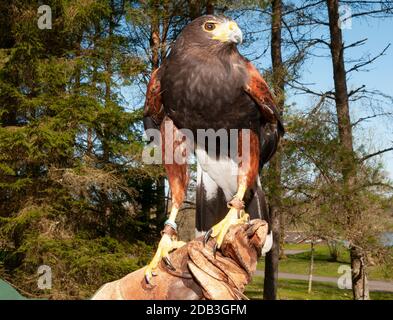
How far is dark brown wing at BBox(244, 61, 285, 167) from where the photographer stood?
107 inches

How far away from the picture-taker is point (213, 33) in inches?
105

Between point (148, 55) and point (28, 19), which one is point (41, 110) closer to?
point (28, 19)

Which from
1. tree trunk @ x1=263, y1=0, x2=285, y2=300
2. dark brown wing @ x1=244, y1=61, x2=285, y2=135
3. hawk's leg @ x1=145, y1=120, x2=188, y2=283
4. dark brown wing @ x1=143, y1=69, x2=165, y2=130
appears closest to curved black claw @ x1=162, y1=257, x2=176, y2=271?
hawk's leg @ x1=145, y1=120, x2=188, y2=283

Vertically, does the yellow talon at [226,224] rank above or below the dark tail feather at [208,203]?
below

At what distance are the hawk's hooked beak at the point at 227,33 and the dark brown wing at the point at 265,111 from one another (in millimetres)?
186

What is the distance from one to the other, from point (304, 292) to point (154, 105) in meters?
11.4

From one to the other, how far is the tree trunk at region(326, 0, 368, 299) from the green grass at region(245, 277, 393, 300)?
331 centimetres

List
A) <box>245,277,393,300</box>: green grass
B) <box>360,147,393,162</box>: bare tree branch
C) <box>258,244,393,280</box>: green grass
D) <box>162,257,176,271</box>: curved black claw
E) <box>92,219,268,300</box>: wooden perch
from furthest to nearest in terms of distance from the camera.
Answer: <box>258,244,393,280</box>: green grass → <box>245,277,393,300</box>: green grass → <box>360,147,393,162</box>: bare tree branch → <box>162,257,176,271</box>: curved black claw → <box>92,219,268,300</box>: wooden perch

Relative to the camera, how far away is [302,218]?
7633 millimetres

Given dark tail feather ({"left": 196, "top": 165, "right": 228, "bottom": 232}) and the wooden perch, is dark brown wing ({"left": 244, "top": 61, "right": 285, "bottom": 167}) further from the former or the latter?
the wooden perch

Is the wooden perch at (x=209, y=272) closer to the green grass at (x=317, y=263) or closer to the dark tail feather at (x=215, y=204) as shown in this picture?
the dark tail feather at (x=215, y=204)

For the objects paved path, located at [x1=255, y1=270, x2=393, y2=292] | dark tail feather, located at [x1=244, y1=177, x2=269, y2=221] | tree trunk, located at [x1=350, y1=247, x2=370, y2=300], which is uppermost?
dark tail feather, located at [x1=244, y1=177, x2=269, y2=221]

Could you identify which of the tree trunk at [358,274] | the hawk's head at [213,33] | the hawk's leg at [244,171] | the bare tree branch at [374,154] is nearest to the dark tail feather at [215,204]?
the hawk's leg at [244,171]

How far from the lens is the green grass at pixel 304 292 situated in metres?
11.5
